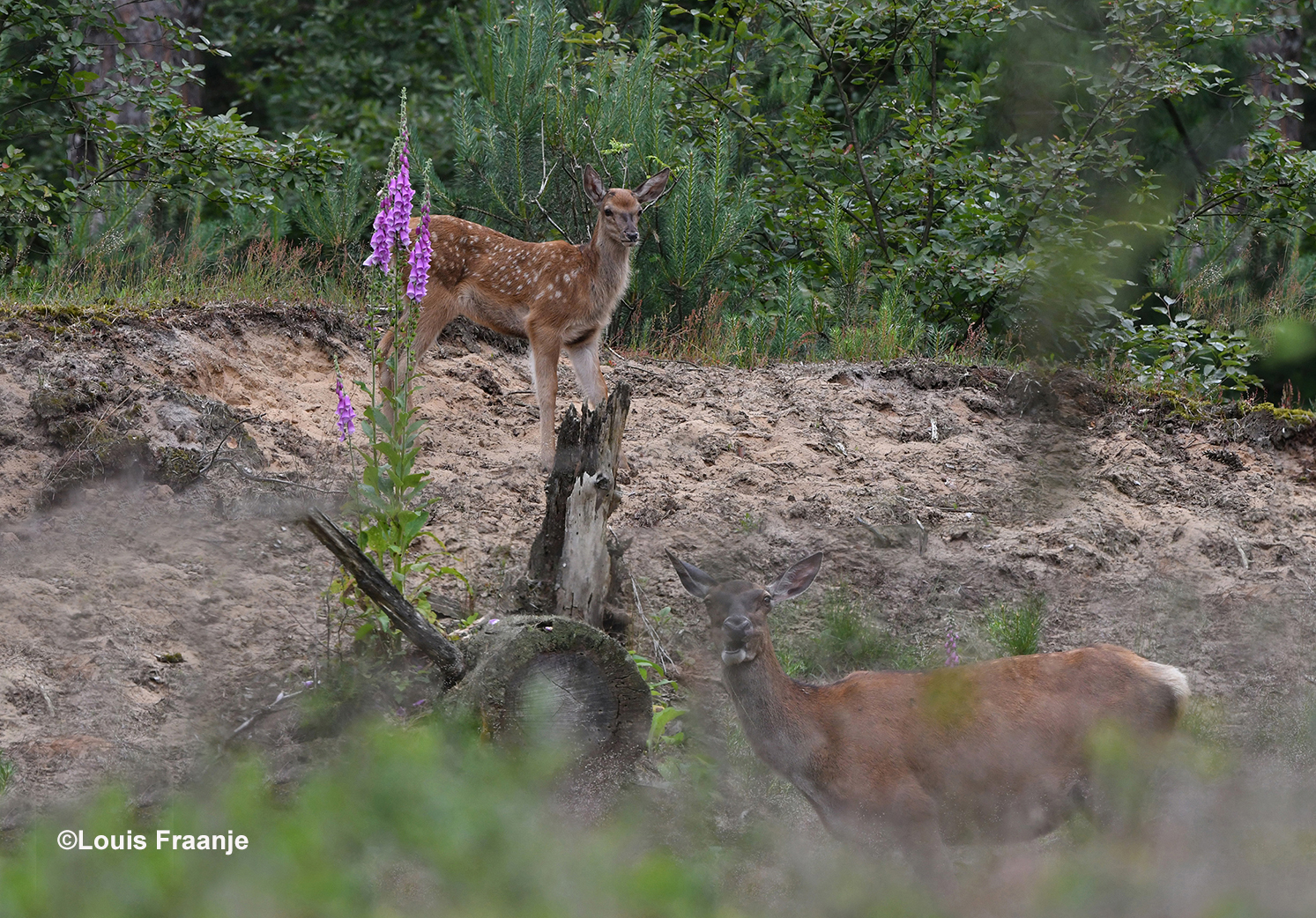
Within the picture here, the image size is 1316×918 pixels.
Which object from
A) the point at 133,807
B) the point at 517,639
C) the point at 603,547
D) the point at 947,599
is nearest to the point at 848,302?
the point at 947,599

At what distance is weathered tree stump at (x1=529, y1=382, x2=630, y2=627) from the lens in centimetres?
576

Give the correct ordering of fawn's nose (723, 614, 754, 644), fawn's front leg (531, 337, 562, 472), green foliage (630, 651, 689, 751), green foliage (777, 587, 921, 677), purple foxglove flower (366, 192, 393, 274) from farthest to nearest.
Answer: fawn's front leg (531, 337, 562, 472) → green foliage (777, 587, 921, 677) → purple foxglove flower (366, 192, 393, 274) → green foliage (630, 651, 689, 751) → fawn's nose (723, 614, 754, 644)

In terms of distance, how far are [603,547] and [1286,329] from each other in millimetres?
4420

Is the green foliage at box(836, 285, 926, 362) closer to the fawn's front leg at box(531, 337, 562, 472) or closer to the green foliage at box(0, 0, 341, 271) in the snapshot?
the fawn's front leg at box(531, 337, 562, 472)

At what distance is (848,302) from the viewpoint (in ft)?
33.3

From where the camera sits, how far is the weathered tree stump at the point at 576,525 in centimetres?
576

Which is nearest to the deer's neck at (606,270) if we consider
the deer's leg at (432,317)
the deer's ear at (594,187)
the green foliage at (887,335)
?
the deer's ear at (594,187)

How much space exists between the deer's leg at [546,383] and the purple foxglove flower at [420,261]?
238cm

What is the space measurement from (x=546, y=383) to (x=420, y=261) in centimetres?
273

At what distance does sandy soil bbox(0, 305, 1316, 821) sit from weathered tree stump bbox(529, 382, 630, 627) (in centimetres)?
31

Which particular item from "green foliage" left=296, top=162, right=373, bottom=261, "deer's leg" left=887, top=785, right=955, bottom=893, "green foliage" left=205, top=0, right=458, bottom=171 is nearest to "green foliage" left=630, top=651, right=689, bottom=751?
"deer's leg" left=887, top=785, right=955, bottom=893

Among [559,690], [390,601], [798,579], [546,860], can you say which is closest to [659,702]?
[559,690]

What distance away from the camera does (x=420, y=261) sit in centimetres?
562

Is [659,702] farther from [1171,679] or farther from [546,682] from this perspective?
[1171,679]
